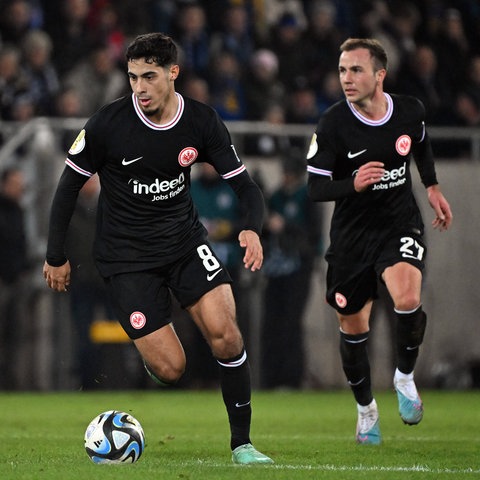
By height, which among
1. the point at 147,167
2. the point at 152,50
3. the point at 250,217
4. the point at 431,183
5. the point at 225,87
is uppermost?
the point at 152,50

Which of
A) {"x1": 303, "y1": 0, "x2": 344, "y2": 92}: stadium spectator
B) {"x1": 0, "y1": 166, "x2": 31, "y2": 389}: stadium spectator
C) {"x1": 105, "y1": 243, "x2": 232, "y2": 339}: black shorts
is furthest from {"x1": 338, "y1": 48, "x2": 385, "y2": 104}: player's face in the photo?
{"x1": 303, "y1": 0, "x2": 344, "y2": 92}: stadium spectator

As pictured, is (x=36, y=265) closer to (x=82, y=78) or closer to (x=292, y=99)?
(x=82, y=78)

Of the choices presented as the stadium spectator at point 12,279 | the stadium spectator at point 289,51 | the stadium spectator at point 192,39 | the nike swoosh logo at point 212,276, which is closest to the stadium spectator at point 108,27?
the stadium spectator at point 192,39

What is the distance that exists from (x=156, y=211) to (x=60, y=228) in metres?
0.58

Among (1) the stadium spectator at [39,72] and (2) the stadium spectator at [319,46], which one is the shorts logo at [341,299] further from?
(2) the stadium spectator at [319,46]

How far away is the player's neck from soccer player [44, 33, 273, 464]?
149 centimetres

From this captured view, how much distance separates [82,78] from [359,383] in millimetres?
7304

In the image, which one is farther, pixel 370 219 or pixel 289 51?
pixel 289 51

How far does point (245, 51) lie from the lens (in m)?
16.6

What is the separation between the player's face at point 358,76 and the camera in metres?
8.45

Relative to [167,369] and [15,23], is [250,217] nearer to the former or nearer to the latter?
[167,369]

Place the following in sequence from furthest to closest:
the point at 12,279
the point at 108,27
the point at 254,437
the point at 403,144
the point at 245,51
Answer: the point at 245,51, the point at 108,27, the point at 12,279, the point at 254,437, the point at 403,144

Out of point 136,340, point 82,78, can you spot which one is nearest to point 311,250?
point 82,78

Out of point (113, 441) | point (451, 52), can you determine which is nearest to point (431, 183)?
point (113, 441)
